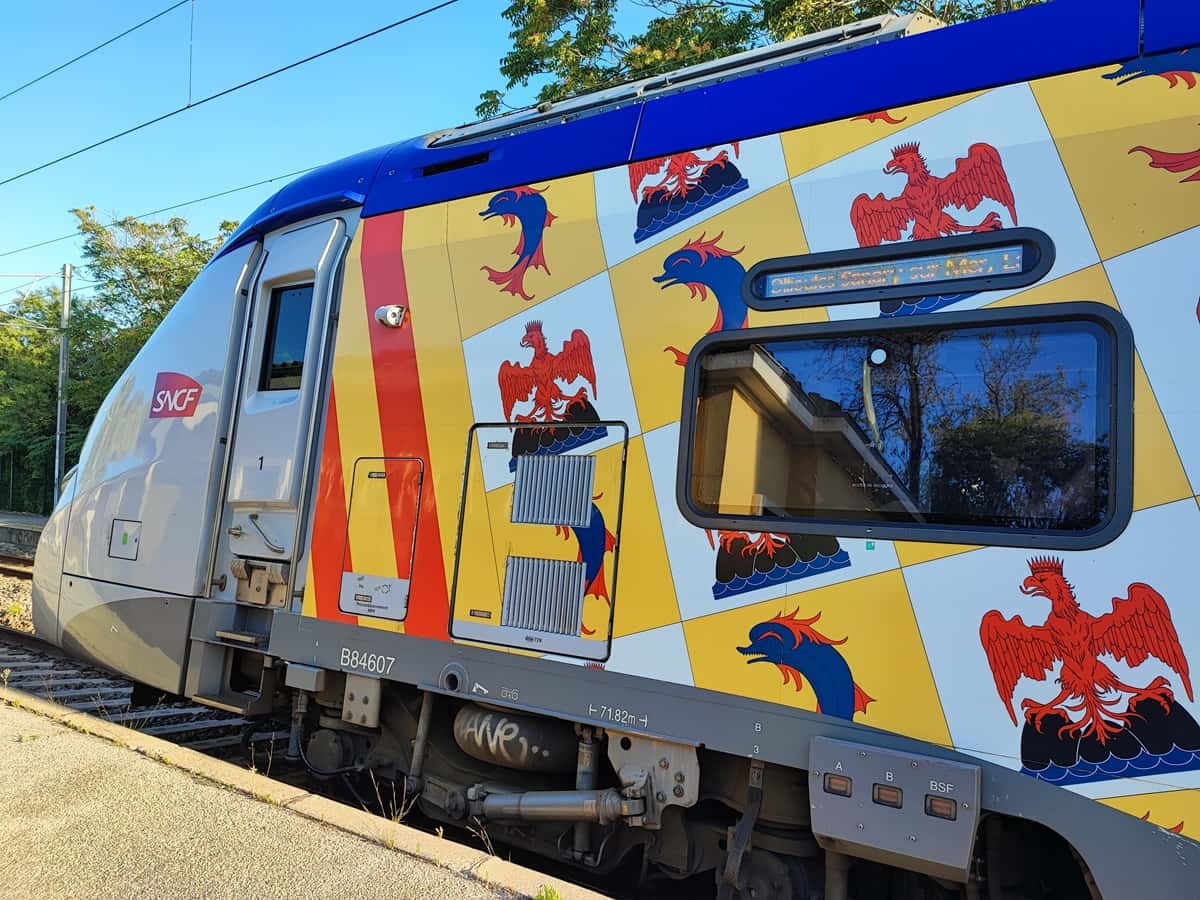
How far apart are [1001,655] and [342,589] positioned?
3074mm

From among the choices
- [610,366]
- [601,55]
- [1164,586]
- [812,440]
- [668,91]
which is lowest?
[1164,586]

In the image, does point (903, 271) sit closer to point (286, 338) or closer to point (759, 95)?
point (759, 95)

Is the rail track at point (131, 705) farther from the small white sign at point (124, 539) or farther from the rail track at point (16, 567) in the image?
the rail track at point (16, 567)

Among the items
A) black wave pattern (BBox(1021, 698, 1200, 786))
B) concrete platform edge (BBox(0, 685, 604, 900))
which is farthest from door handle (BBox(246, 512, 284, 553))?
black wave pattern (BBox(1021, 698, 1200, 786))

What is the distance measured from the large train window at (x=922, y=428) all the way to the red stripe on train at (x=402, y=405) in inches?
54.4

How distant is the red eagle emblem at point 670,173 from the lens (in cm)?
357

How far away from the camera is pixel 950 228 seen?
3.00m

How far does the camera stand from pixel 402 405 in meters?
4.36

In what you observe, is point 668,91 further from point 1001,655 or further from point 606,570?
point 1001,655

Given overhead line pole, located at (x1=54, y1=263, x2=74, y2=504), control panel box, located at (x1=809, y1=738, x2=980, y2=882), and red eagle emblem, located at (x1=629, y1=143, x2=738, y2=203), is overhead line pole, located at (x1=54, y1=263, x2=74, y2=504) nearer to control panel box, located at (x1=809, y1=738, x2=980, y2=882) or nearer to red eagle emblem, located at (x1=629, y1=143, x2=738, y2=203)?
red eagle emblem, located at (x1=629, y1=143, x2=738, y2=203)

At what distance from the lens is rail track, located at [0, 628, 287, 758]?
6.21 m

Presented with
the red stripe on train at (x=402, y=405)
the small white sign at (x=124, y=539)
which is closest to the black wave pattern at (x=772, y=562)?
the red stripe on train at (x=402, y=405)

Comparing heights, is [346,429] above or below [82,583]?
above

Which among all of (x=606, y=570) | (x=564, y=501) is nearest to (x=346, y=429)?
(x=564, y=501)
